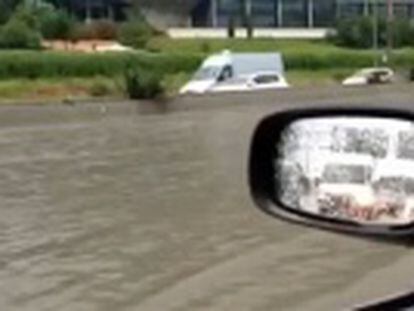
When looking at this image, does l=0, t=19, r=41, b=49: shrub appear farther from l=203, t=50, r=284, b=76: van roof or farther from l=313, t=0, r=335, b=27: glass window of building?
l=313, t=0, r=335, b=27: glass window of building

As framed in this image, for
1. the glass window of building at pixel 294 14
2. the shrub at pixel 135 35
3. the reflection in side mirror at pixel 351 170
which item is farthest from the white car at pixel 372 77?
the glass window of building at pixel 294 14

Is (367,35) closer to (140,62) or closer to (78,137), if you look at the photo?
(140,62)

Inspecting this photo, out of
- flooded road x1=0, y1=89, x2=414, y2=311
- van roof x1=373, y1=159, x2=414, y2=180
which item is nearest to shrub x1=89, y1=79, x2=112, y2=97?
flooded road x1=0, y1=89, x2=414, y2=311

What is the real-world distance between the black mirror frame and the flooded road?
1.72m

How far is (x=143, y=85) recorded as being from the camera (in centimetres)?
3512

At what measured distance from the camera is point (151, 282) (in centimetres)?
900

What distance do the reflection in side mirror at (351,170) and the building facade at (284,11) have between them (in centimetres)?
8135

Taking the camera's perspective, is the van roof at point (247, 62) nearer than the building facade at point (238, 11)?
Yes

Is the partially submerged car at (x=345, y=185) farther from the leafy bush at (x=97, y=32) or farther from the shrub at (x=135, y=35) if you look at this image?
the leafy bush at (x=97, y=32)

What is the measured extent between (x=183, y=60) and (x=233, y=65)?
15237mm

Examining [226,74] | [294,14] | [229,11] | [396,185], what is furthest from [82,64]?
[396,185]

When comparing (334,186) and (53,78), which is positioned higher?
(334,186)

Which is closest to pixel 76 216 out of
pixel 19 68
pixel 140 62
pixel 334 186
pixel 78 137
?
pixel 334 186

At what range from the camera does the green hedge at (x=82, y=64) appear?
162 feet
